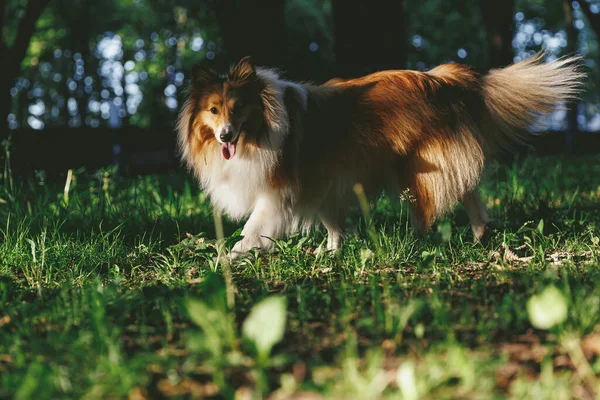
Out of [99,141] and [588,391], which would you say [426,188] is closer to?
[588,391]

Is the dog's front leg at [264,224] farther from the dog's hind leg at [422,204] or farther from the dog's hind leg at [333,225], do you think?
the dog's hind leg at [422,204]

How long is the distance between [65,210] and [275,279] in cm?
226

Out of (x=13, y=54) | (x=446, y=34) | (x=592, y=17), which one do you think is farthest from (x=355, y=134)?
(x=446, y=34)

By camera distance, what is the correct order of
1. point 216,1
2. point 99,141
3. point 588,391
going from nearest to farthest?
point 588,391 → point 216,1 → point 99,141

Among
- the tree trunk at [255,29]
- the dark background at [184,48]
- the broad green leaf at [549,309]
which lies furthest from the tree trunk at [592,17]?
the broad green leaf at [549,309]

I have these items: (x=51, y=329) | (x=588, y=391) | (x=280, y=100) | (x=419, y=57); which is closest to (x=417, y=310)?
(x=588, y=391)

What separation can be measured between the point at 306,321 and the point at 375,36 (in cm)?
475

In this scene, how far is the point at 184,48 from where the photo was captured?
947 inches

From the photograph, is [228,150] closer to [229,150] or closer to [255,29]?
[229,150]

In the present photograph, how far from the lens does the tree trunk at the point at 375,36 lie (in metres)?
6.34

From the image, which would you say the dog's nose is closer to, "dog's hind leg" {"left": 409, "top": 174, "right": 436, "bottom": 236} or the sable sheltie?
the sable sheltie

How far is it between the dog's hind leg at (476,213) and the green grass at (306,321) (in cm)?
20

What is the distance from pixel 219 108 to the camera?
3.79 metres

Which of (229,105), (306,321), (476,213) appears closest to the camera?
(306,321)
